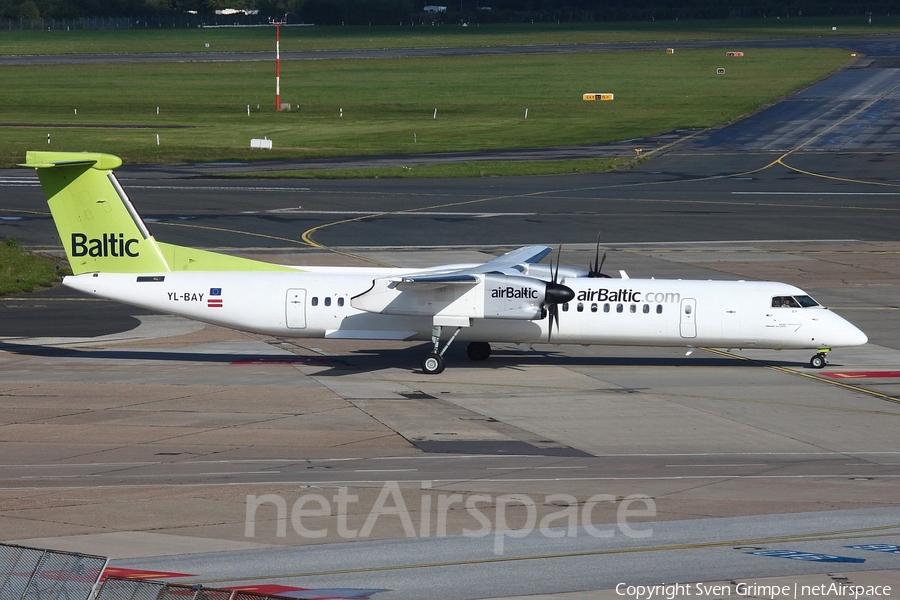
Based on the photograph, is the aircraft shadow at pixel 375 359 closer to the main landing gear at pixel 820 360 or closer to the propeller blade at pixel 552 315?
the main landing gear at pixel 820 360

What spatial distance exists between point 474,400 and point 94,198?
11982mm

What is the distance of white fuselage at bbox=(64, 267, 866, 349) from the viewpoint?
28859mm

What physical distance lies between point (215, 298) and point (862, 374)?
685 inches

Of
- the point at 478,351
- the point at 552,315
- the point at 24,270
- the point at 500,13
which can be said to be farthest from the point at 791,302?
the point at 500,13

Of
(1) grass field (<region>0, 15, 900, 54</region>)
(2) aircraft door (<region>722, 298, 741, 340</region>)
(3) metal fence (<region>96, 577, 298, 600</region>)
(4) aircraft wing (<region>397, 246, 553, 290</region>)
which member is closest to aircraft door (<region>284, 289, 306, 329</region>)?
(4) aircraft wing (<region>397, 246, 553, 290</region>)

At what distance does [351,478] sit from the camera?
18859 millimetres

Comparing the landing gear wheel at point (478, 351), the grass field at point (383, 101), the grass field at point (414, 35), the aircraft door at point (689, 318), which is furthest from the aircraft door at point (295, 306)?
the grass field at point (414, 35)

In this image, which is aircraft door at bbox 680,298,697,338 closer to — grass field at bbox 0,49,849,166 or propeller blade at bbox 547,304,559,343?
propeller blade at bbox 547,304,559,343

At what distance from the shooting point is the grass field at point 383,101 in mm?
80375

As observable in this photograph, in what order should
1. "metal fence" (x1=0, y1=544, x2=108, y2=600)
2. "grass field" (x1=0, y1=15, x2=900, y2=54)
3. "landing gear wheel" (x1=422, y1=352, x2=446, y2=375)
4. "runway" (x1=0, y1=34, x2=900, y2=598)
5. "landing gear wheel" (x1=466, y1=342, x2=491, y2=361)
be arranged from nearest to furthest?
"metal fence" (x1=0, y1=544, x2=108, y2=600), "runway" (x1=0, y1=34, x2=900, y2=598), "landing gear wheel" (x1=422, y1=352, x2=446, y2=375), "landing gear wheel" (x1=466, y1=342, x2=491, y2=361), "grass field" (x1=0, y1=15, x2=900, y2=54)

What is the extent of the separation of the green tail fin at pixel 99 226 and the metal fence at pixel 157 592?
1927 centimetres

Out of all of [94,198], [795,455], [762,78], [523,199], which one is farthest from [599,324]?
[762,78]

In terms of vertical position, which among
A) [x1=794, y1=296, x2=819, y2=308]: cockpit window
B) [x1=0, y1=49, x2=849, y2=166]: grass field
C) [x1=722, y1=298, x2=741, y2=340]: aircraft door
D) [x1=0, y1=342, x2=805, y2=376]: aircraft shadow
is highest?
[x1=0, y1=49, x2=849, y2=166]: grass field

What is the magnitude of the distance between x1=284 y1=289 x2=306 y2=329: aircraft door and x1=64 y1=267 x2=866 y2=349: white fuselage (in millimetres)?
27
